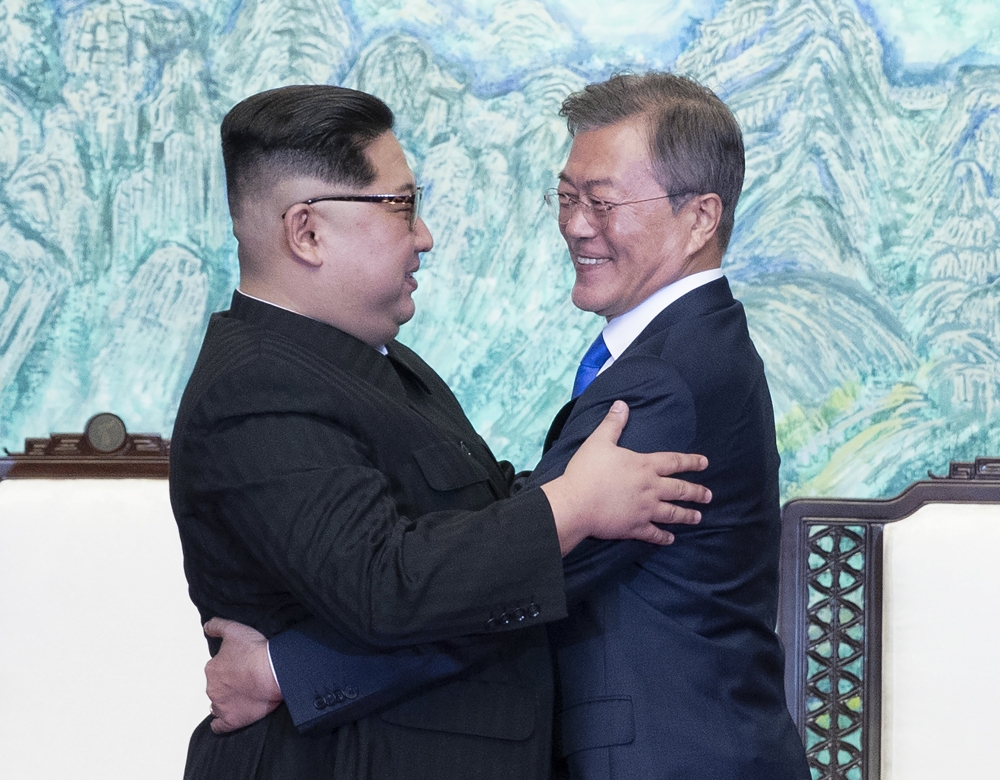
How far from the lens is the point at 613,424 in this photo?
163cm

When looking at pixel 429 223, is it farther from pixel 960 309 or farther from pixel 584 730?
pixel 584 730

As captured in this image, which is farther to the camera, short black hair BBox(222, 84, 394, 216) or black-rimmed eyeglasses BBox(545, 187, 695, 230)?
black-rimmed eyeglasses BBox(545, 187, 695, 230)

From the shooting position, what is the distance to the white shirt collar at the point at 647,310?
1908mm

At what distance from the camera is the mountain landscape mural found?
3.03 m

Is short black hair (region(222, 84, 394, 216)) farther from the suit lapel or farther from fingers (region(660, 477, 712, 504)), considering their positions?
fingers (region(660, 477, 712, 504))

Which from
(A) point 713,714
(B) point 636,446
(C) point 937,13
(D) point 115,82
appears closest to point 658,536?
(B) point 636,446

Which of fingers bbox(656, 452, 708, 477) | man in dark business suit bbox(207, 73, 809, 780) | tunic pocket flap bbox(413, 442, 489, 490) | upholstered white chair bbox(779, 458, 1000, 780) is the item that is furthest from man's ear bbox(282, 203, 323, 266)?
upholstered white chair bbox(779, 458, 1000, 780)

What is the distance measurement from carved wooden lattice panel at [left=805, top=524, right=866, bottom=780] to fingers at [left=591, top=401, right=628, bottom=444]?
1.36 metres

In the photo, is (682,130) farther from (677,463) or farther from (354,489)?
(354,489)

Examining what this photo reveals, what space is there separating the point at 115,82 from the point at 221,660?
6.86 feet

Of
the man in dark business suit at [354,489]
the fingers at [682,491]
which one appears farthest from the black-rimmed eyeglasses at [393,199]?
the fingers at [682,491]

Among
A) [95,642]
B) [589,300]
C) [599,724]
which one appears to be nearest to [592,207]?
[589,300]

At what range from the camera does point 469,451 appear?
1.86m

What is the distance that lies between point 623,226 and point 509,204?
125 centimetres
